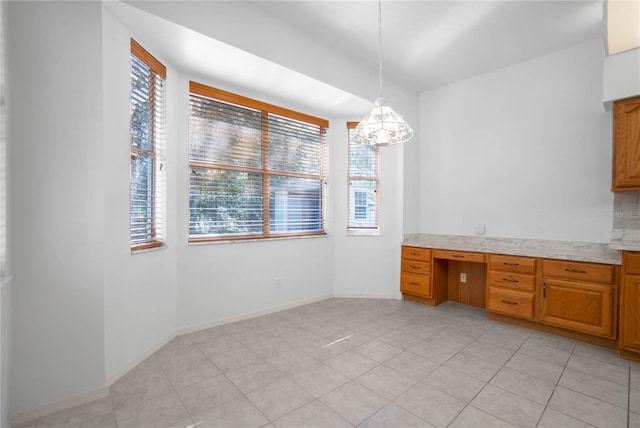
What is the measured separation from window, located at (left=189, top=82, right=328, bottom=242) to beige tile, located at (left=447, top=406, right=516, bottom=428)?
2.60 meters

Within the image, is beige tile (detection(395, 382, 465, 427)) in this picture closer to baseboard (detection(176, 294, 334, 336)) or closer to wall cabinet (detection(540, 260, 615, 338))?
wall cabinet (detection(540, 260, 615, 338))

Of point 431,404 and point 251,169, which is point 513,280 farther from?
point 251,169

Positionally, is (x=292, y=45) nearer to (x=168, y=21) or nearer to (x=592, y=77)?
(x=168, y=21)

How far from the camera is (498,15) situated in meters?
2.77

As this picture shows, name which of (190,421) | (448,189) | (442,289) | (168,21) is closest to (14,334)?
(190,421)

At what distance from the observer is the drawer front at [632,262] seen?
2438 millimetres

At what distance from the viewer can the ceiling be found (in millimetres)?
2666

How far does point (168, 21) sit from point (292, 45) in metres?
1.20

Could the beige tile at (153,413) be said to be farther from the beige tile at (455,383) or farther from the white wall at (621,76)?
the white wall at (621,76)

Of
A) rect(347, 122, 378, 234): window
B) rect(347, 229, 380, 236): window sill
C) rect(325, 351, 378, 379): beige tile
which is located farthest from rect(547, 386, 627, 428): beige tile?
rect(347, 122, 378, 234): window

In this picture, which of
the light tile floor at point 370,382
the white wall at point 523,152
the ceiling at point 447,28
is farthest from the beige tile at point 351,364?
the ceiling at point 447,28

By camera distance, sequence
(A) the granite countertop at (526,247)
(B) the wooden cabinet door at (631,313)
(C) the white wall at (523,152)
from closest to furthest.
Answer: (B) the wooden cabinet door at (631,313)
(A) the granite countertop at (526,247)
(C) the white wall at (523,152)

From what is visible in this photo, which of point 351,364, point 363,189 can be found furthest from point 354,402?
point 363,189

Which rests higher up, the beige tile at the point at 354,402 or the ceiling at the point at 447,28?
the ceiling at the point at 447,28
